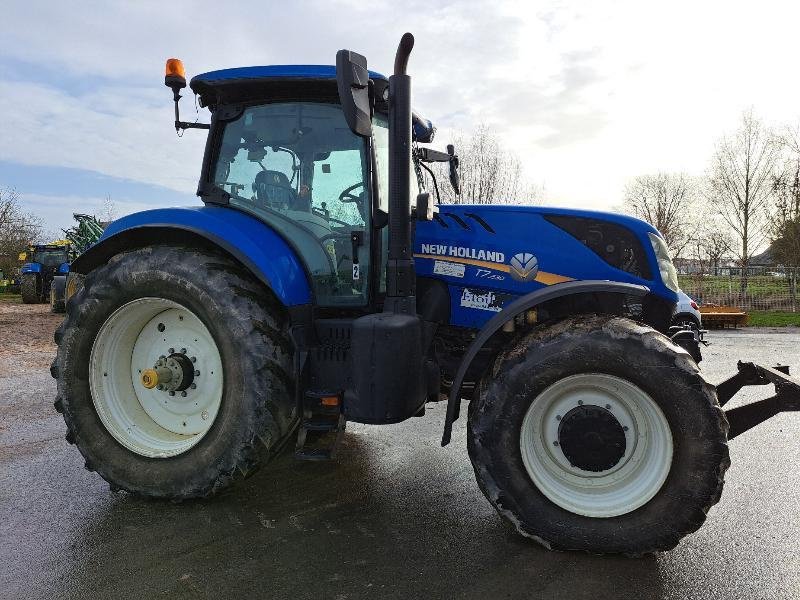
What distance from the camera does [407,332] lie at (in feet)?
9.25

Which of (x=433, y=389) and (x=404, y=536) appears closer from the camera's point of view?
(x=404, y=536)

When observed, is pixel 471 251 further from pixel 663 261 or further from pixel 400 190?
pixel 663 261

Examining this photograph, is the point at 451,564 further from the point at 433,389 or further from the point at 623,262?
the point at 623,262

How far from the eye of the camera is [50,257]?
22.7m

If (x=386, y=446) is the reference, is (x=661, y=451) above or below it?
above

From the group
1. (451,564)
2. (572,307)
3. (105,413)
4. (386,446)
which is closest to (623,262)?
(572,307)

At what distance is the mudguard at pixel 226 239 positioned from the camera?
293 cm

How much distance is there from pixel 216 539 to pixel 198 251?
152 cm

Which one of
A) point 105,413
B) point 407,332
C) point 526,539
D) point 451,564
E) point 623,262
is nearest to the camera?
point 451,564

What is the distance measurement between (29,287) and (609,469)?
2414 centimetres

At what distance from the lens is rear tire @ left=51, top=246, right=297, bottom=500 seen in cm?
280

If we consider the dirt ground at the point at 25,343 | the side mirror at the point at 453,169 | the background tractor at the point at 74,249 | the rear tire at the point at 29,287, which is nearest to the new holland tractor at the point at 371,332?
the side mirror at the point at 453,169

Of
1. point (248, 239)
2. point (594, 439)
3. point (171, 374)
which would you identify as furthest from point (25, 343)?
point (594, 439)

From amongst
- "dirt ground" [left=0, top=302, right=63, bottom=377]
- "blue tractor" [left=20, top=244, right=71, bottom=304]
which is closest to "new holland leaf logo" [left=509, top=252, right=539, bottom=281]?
"dirt ground" [left=0, top=302, right=63, bottom=377]
